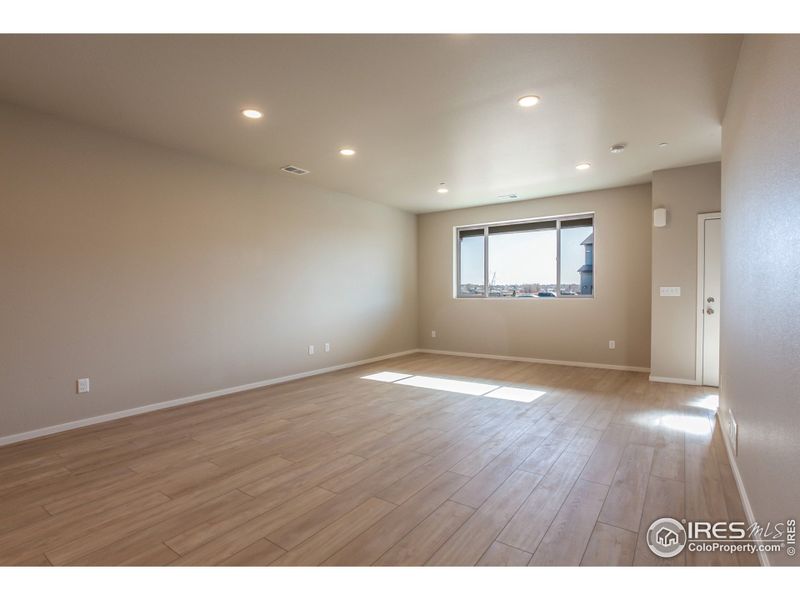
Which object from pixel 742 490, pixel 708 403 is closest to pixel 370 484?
pixel 742 490

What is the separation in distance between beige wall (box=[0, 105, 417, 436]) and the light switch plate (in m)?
4.31

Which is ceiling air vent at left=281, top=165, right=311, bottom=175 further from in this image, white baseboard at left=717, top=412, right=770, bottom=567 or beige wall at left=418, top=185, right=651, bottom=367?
white baseboard at left=717, top=412, right=770, bottom=567

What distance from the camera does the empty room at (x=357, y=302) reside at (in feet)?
5.99

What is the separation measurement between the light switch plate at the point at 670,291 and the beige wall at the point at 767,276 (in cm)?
247

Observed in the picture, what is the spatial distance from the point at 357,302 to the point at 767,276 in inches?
204

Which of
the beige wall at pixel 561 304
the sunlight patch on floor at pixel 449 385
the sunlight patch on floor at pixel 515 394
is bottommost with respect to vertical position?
the sunlight patch on floor at pixel 449 385

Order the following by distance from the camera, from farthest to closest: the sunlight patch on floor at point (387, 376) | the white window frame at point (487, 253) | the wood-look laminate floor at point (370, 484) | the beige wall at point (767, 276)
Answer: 1. the white window frame at point (487, 253)
2. the sunlight patch on floor at point (387, 376)
3. the wood-look laminate floor at point (370, 484)
4. the beige wall at point (767, 276)

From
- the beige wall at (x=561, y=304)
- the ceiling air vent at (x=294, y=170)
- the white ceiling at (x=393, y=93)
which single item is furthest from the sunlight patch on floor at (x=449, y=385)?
the ceiling air vent at (x=294, y=170)

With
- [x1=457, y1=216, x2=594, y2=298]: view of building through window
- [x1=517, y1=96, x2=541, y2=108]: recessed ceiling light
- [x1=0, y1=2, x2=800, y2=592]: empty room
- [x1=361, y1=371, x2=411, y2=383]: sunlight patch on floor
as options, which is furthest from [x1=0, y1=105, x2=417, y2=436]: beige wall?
[x1=517, y1=96, x2=541, y2=108]: recessed ceiling light

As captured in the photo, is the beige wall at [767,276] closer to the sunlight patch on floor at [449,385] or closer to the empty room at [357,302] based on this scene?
the empty room at [357,302]
